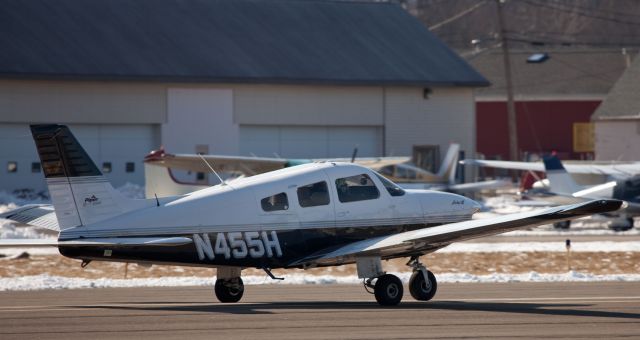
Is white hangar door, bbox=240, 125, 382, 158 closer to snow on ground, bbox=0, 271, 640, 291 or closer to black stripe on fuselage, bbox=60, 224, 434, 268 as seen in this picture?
snow on ground, bbox=0, 271, 640, 291

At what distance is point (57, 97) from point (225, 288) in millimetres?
29888

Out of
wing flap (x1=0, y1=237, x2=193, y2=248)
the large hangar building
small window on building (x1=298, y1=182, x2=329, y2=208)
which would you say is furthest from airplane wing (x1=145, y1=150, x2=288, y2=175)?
wing flap (x1=0, y1=237, x2=193, y2=248)

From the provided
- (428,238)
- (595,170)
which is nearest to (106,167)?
(595,170)

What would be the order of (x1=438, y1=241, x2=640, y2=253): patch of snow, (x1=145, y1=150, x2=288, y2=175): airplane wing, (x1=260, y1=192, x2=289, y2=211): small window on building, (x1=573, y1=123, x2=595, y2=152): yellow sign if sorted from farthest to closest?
1. (x1=573, y1=123, x2=595, y2=152): yellow sign
2. (x1=145, y1=150, x2=288, y2=175): airplane wing
3. (x1=438, y1=241, x2=640, y2=253): patch of snow
4. (x1=260, y1=192, x2=289, y2=211): small window on building

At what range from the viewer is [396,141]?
5234 cm

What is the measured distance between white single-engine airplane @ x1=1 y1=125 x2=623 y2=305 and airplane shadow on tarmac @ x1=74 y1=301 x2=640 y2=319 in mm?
383

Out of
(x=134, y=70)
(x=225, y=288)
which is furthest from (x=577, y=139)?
(x=225, y=288)

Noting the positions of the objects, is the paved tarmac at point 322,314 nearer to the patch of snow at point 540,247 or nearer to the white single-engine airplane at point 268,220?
the white single-engine airplane at point 268,220

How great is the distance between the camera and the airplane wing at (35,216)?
1769cm

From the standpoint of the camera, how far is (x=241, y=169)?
38031 millimetres

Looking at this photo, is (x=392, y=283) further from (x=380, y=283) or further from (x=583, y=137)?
(x=583, y=137)

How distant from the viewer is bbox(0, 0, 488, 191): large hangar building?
152ft

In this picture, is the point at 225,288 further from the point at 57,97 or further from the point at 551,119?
the point at 551,119

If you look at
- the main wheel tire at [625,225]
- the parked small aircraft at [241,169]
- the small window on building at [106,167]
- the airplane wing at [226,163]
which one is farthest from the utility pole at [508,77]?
the airplane wing at [226,163]
